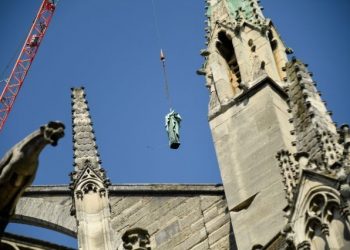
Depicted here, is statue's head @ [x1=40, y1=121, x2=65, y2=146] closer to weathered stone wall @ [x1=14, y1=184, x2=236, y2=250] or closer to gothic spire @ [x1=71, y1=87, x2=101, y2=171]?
gothic spire @ [x1=71, y1=87, x2=101, y2=171]

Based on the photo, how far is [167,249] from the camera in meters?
20.9

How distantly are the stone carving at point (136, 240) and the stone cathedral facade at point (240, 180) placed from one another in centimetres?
1

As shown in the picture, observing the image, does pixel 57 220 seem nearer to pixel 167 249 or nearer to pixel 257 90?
pixel 167 249

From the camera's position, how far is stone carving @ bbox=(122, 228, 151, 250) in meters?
13.0

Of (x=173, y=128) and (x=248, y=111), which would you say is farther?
(x=173, y=128)

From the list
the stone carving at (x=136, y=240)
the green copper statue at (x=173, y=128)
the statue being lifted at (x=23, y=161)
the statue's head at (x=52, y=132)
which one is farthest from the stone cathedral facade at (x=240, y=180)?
the green copper statue at (x=173, y=128)

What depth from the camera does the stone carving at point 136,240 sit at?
1297cm

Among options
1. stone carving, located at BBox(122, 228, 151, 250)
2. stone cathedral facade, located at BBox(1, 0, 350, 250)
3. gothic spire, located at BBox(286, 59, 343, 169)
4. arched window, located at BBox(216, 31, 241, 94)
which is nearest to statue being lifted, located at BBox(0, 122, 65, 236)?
stone cathedral facade, located at BBox(1, 0, 350, 250)

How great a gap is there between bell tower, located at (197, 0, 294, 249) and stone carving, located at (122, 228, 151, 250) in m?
3.99

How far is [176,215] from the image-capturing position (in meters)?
21.5

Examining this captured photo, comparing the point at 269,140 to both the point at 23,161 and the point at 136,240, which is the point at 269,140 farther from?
the point at 23,161

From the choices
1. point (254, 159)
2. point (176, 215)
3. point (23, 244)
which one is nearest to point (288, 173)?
point (254, 159)

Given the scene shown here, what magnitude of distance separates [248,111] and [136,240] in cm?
743

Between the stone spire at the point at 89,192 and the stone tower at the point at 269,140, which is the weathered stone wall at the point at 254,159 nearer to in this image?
the stone tower at the point at 269,140
